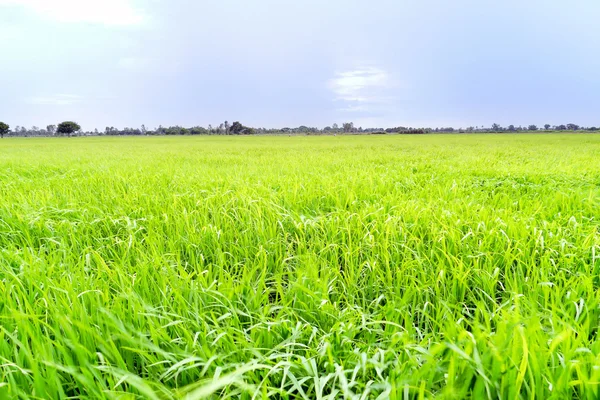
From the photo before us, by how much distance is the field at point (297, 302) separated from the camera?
1041 mm

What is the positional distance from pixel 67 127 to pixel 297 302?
14393 cm

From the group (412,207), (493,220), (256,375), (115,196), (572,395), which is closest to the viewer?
(572,395)

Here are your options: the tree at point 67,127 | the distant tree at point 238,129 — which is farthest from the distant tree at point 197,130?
the tree at point 67,127

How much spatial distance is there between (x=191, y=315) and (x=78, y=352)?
0.46m

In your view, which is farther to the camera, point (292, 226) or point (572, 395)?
point (292, 226)

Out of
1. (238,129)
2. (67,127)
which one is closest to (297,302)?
(238,129)

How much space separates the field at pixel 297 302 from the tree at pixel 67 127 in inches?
5507

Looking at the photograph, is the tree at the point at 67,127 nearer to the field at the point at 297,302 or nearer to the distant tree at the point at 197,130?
the distant tree at the point at 197,130

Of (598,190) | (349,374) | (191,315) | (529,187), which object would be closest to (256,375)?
(349,374)

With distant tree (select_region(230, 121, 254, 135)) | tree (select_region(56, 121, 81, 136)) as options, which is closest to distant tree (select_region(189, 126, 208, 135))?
distant tree (select_region(230, 121, 254, 135))

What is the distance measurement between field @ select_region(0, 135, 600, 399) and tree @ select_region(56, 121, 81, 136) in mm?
139872

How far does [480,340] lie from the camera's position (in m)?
1.12

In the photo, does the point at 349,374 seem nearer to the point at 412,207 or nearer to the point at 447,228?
the point at 447,228

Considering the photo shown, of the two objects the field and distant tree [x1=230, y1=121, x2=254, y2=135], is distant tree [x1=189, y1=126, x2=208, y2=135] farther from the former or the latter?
the field
